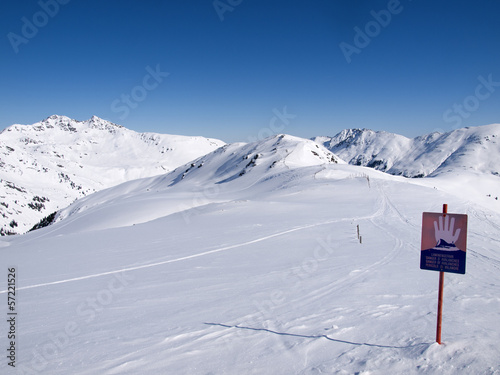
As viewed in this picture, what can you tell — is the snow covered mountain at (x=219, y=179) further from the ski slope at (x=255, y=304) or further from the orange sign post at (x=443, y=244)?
the orange sign post at (x=443, y=244)

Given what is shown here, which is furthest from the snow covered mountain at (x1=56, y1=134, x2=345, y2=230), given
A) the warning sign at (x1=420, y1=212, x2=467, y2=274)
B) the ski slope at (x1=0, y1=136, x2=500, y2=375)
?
the warning sign at (x1=420, y1=212, x2=467, y2=274)

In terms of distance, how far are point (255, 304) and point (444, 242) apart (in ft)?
14.3

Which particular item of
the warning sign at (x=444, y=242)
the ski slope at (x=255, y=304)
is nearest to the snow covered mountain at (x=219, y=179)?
Result: the ski slope at (x=255, y=304)

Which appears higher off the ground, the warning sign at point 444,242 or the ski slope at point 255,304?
the warning sign at point 444,242

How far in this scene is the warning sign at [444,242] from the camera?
4906 millimetres

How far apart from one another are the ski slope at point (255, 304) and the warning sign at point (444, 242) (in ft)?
4.37

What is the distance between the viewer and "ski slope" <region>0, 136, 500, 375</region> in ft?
16.4

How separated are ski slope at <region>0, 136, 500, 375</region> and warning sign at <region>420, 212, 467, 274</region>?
4.37ft

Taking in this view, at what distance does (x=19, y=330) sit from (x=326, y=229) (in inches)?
602

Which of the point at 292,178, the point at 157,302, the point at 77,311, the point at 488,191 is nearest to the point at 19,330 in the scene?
the point at 77,311

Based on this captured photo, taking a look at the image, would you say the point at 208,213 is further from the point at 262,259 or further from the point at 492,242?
the point at 492,242

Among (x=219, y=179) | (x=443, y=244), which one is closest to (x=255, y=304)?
(x=443, y=244)

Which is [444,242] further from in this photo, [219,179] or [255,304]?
[219,179]

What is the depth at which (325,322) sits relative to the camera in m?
6.19
